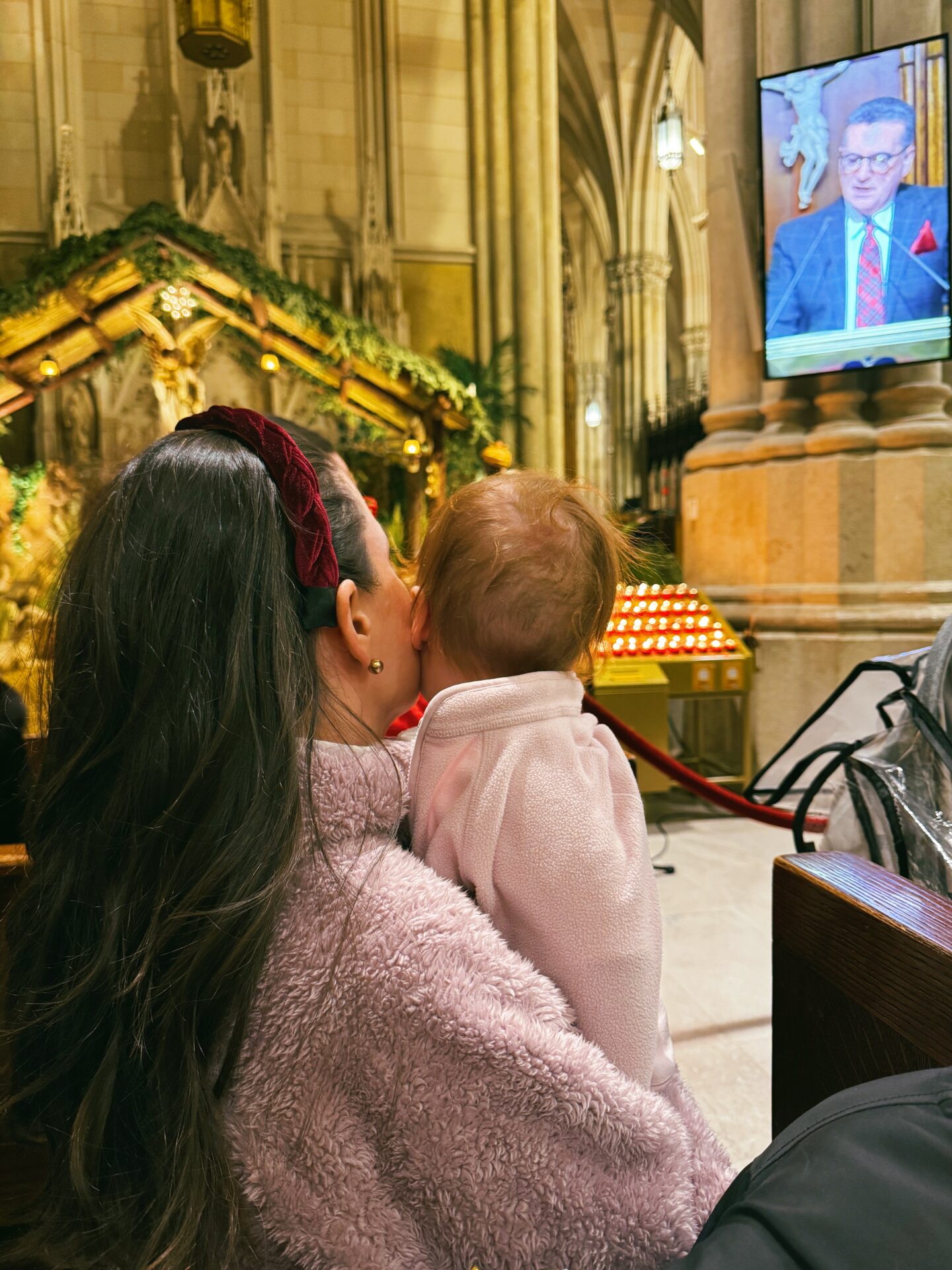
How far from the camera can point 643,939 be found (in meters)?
0.94

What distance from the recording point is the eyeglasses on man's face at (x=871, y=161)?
581cm

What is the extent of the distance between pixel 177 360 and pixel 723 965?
559 centimetres

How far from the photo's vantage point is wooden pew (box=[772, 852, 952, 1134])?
114 cm

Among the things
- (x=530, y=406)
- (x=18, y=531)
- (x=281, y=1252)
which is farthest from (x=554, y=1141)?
(x=530, y=406)

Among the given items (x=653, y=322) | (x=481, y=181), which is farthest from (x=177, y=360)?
(x=653, y=322)

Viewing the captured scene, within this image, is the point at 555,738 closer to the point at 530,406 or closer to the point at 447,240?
the point at 530,406

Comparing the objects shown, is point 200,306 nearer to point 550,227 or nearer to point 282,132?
point 282,132

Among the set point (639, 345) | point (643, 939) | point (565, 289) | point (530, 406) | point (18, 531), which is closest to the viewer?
point (643, 939)

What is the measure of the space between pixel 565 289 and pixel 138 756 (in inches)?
950

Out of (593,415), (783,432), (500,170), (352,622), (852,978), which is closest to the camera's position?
(352,622)

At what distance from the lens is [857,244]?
5.93 metres

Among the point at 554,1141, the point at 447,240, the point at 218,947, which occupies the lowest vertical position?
the point at 554,1141

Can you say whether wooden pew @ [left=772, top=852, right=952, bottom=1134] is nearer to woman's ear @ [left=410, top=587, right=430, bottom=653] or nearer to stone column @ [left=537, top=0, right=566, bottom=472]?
woman's ear @ [left=410, top=587, right=430, bottom=653]

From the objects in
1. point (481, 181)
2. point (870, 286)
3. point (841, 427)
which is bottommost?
point (841, 427)
